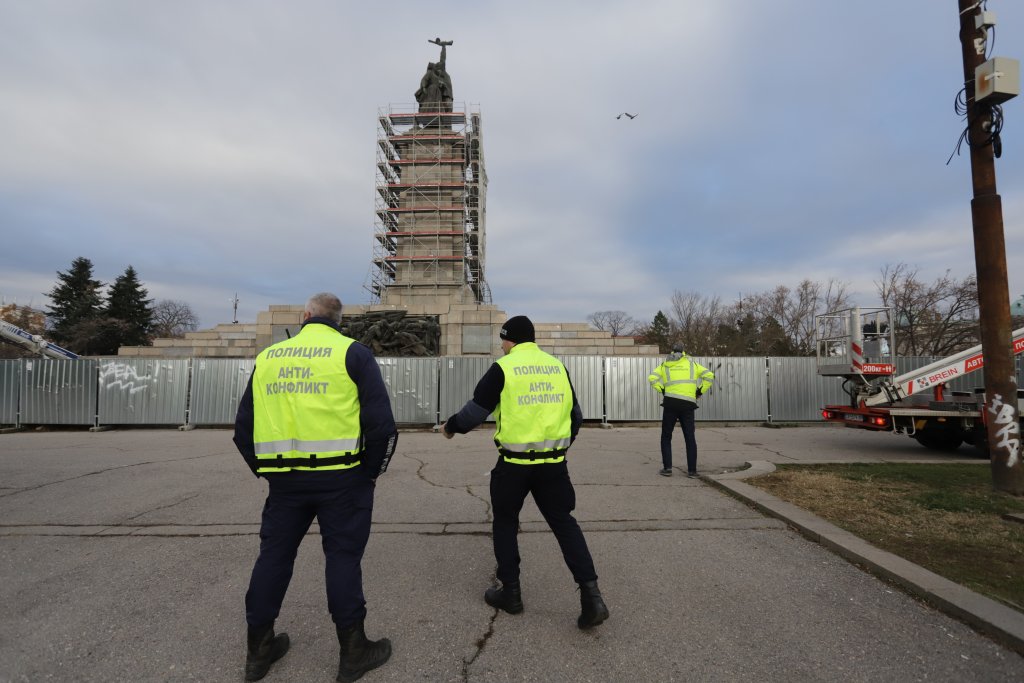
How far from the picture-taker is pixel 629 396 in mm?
14984

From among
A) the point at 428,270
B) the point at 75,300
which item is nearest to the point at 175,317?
the point at 75,300

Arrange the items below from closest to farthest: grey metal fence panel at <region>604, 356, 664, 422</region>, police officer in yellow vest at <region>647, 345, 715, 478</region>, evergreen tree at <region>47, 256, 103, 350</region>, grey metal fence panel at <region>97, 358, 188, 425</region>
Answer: police officer in yellow vest at <region>647, 345, 715, 478</region> < grey metal fence panel at <region>97, 358, 188, 425</region> < grey metal fence panel at <region>604, 356, 664, 422</region> < evergreen tree at <region>47, 256, 103, 350</region>

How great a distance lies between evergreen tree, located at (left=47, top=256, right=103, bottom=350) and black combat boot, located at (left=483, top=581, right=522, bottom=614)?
1971 inches

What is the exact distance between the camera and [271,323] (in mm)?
22047

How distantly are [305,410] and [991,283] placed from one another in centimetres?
738

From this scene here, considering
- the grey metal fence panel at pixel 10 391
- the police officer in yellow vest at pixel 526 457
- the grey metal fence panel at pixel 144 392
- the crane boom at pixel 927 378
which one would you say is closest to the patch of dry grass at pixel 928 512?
the crane boom at pixel 927 378

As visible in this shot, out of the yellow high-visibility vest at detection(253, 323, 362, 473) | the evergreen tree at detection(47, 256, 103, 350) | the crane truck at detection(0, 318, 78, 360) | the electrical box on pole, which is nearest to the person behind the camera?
the yellow high-visibility vest at detection(253, 323, 362, 473)

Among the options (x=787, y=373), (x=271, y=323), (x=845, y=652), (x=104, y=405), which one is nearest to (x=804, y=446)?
(x=787, y=373)

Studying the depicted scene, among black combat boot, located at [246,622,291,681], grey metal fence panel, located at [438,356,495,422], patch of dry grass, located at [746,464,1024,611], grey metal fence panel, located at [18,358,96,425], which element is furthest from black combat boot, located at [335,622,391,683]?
grey metal fence panel, located at [18,358,96,425]

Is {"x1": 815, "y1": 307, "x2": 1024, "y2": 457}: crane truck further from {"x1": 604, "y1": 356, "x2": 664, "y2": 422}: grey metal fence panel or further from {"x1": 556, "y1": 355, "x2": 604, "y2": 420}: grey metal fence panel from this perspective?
{"x1": 556, "y1": 355, "x2": 604, "y2": 420}: grey metal fence panel

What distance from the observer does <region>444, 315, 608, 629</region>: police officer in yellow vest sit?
302 centimetres

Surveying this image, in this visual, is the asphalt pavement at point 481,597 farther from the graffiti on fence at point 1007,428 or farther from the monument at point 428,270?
the monument at point 428,270

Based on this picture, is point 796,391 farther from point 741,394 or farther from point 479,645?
point 479,645

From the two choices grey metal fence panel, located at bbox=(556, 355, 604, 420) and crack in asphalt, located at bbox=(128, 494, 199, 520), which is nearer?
crack in asphalt, located at bbox=(128, 494, 199, 520)
